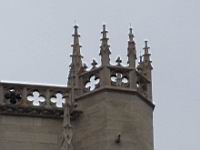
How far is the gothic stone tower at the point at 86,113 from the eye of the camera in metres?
24.1

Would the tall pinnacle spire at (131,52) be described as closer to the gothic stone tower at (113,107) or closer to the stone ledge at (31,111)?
the gothic stone tower at (113,107)

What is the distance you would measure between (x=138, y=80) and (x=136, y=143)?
1.81 meters

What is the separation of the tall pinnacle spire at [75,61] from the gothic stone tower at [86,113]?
0.18 feet

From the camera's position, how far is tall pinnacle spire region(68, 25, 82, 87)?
83.1 feet

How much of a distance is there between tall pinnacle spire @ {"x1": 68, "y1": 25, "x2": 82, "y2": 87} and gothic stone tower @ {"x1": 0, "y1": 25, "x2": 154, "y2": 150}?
0.18 ft

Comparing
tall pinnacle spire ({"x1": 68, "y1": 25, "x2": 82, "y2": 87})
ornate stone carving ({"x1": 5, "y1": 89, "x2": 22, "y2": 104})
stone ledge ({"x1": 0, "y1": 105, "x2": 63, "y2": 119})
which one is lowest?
stone ledge ({"x1": 0, "y1": 105, "x2": 63, "y2": 119})

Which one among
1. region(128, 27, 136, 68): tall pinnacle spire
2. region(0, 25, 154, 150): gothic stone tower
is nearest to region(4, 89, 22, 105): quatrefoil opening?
region(0, 25, 154, 150): gothic stone tower

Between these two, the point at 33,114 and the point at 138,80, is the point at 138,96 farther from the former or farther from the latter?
the point at 33,114

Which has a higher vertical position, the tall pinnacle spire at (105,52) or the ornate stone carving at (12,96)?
the tall pinnacle spire at (105,52)

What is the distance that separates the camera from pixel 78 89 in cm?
2517

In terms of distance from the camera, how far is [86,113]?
24.8 m

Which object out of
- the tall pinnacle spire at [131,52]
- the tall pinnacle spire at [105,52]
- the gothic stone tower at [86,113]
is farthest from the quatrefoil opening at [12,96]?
the tall pinnacle spire at [131,52]

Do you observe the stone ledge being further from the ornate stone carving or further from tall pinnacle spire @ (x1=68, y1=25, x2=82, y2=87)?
tall pinnacle spire @ (x1=68, y1=25, x2=82, y2=87)

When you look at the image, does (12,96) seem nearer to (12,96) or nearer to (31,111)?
(12,96)
